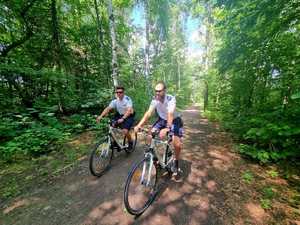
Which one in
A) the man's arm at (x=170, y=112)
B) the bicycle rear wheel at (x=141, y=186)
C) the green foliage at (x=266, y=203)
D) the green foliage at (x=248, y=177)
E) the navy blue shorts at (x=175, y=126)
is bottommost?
the green foliage at (x=266, y=203)

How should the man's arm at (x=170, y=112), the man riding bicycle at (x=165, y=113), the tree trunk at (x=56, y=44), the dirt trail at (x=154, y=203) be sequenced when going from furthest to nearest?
the tree trunk at (x=56, y=44) → the man riding bicycle at (x=165, y=113) → the man's arm at (x=170, y=112) → the dirt trail at (x=154, y=203)

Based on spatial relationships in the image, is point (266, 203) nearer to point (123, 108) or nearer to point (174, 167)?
point (174, 167)

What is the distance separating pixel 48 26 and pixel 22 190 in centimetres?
860

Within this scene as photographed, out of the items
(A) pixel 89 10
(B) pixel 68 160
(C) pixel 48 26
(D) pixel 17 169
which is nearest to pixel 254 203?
(B) pixel 68 160

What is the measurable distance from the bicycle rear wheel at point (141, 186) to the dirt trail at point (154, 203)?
0.15 m

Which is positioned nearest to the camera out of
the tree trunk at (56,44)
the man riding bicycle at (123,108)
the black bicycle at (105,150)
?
the black bicycle at (105,150)

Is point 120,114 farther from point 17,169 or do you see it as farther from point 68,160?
point 17,169

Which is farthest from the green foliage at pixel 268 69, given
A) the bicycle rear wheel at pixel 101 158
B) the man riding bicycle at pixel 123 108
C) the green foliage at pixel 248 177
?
the bicycle rear wheel at pixel 101 158

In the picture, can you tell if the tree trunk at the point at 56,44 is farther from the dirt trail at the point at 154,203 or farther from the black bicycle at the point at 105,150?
the black bicycle at the point at 105,150

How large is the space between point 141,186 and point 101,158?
162cm

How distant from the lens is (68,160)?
5.53 metres

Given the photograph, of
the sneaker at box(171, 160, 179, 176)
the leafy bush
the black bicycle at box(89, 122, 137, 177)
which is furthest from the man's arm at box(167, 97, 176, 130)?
the leafy bush

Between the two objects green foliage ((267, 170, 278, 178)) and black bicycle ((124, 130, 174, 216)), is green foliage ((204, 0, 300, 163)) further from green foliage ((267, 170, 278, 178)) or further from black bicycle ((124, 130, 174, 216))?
black bicycle ((124, 130, 174, 216))

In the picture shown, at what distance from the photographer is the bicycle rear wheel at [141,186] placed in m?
3.26
